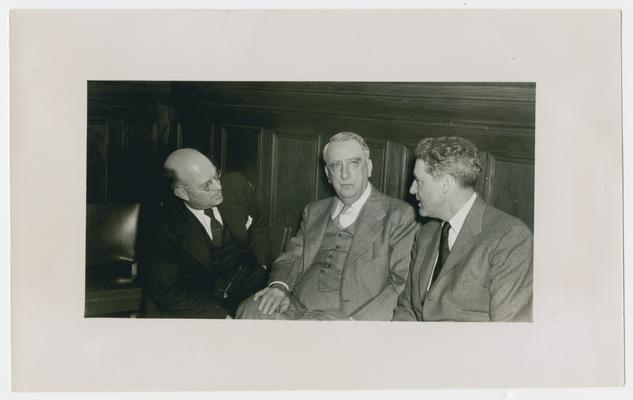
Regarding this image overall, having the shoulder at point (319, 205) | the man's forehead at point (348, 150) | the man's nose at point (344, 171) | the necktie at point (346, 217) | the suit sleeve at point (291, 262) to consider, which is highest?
the man's forehead at point (348, 150)

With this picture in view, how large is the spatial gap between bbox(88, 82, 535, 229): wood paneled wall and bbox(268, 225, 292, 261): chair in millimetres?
30

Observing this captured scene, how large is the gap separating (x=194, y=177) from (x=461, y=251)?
3.01 ft

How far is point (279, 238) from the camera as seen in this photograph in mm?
2285

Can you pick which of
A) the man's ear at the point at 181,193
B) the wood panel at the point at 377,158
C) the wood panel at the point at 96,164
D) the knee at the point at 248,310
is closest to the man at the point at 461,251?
the wood panel at the point at 377,158

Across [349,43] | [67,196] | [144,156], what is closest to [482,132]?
[349,43]

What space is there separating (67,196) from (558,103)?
1570 millimetres

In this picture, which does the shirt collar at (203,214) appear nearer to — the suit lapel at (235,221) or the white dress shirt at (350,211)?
the suit lapel at (235,221)

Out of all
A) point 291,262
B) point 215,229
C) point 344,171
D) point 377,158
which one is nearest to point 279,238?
point 291,262

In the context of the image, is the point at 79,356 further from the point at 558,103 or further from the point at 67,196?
the point at 558,103

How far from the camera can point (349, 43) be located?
2.03 metres

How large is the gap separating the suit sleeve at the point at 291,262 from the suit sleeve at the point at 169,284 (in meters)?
0.22

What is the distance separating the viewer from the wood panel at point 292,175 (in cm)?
227

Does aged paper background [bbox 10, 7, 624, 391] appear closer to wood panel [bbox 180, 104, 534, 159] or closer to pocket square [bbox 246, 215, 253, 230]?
wood panel [bbox 180, 104, 534, 159]

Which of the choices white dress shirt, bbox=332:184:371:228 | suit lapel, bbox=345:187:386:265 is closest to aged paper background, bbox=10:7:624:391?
suit lapel, bbox=345:187:386:265
